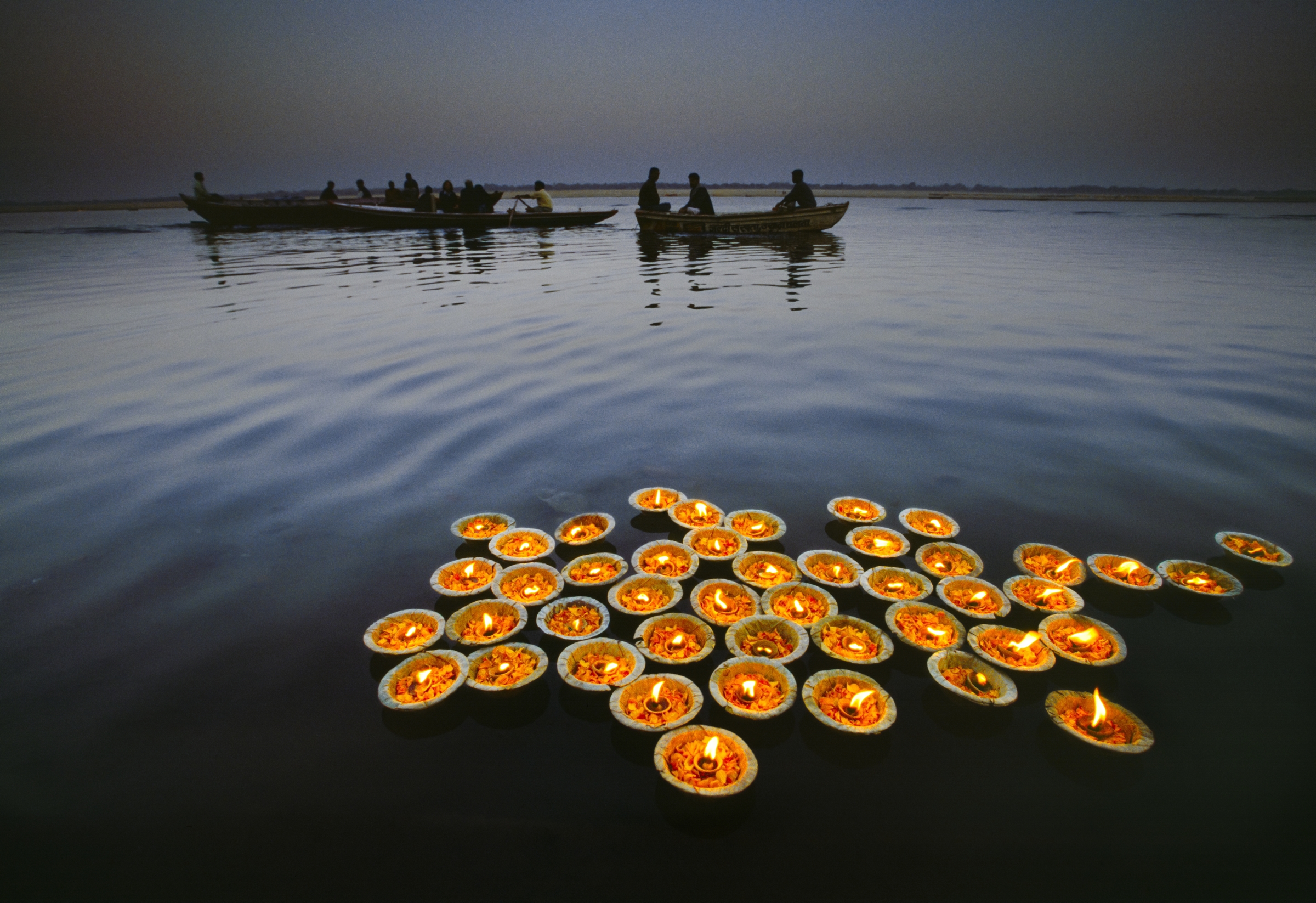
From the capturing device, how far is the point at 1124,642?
3.34 metres

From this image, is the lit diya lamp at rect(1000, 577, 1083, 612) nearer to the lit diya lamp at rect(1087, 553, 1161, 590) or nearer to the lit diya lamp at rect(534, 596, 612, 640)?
the lit diya lamp at rect(1087, 553, 1161, 590)

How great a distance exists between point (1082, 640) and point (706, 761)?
2.31 meters

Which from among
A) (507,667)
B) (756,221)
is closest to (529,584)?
(507,667)

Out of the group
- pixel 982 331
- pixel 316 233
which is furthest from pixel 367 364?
pixel 316 233

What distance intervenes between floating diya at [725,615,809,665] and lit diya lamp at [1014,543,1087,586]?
6.01 ft

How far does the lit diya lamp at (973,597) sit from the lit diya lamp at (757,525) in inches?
45.8

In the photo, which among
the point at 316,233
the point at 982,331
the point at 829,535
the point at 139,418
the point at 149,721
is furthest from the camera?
the point at 316,233

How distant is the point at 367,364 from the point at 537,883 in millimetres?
8218

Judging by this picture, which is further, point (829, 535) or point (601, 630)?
point (829, 535)

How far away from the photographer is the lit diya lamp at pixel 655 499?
4797 mm

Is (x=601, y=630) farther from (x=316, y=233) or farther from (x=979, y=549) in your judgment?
(x=316, y=233)

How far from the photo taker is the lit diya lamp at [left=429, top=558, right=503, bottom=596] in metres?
3.68

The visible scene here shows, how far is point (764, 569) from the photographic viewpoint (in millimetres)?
3883

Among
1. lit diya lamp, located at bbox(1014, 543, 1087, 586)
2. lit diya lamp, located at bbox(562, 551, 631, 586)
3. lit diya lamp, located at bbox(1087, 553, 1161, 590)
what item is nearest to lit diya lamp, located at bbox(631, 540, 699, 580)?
lit diya lamp, located at bbox(562, 551, 631, 586)
